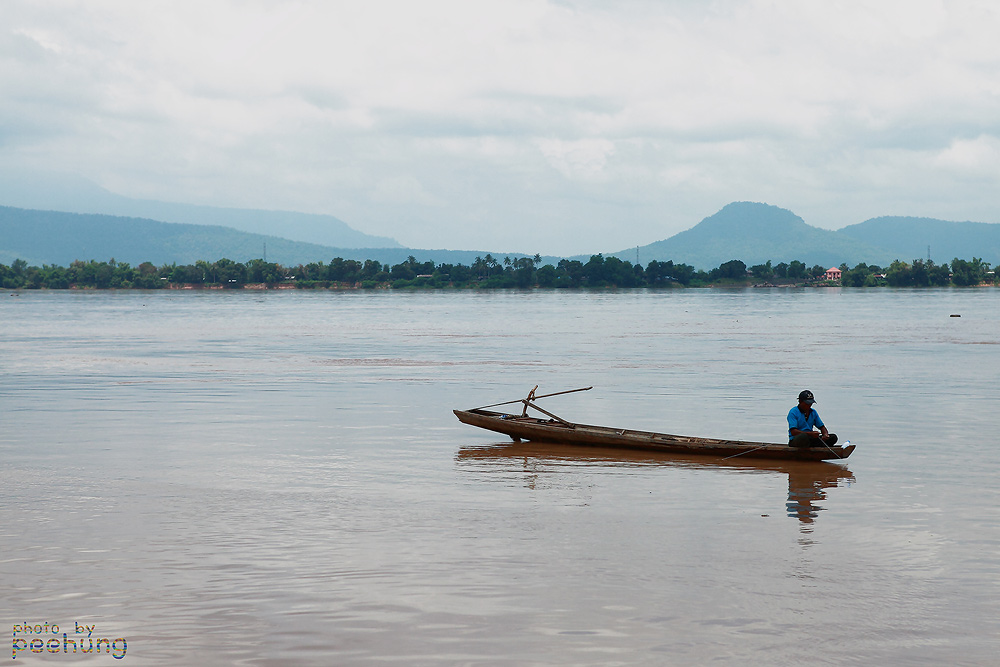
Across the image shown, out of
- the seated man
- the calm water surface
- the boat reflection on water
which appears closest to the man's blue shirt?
the seated man

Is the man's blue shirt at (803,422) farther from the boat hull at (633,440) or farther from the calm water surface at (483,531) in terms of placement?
the calm water surface at (483,531)

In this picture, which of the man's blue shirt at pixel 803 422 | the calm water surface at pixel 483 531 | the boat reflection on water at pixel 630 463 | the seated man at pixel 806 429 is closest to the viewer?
the calm water surface at pixel 483 531

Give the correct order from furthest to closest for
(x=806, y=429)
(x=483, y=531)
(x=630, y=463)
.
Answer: (x=630, y=463) < (x=806, y=429) < (x=483, y=531)

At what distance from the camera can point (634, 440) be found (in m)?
20.5

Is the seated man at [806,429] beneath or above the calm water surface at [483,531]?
above

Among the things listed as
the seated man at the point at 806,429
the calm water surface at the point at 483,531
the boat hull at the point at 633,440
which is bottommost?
the calm water surface at the point at 483,531

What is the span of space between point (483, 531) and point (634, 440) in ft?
22.8

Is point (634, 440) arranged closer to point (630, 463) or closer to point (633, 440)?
point (633, 440)

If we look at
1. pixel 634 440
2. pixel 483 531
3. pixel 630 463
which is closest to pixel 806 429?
pixel 634 440

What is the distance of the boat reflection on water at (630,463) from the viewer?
714 inches

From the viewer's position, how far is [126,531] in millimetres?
14125

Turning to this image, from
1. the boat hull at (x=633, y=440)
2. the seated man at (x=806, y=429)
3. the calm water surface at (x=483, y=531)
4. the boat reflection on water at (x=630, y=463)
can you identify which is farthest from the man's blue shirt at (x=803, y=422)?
the calm water surface at (x=483, y=531)

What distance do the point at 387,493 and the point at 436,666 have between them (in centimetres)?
797

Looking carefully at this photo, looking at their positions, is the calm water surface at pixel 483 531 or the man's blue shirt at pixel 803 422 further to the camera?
the man's blue shirt at pixel 803 422
